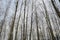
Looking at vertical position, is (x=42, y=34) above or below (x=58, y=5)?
below

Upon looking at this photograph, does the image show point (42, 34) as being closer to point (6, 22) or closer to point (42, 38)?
point (42, 38)

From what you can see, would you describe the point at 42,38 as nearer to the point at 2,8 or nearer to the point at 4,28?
the point at 4,28

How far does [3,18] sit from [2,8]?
0.11 m

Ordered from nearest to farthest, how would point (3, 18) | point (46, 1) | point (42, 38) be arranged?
point (42, 38)
point (3, 18)
point (46, 1)

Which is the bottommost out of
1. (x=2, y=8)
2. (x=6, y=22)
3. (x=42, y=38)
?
(x=42, y=38)

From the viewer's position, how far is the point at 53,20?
724 millimetres

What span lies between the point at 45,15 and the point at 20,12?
156mm

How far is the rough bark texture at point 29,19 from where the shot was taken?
65cm

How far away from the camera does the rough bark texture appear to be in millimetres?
647

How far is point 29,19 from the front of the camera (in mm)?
741

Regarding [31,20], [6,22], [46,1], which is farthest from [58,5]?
[6,22]

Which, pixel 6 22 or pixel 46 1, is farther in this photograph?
pixel 46 1

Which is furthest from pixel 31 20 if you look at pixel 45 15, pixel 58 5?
pixel 58 5

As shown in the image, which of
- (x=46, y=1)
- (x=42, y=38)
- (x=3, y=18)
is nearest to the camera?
(x=42, y=38)
